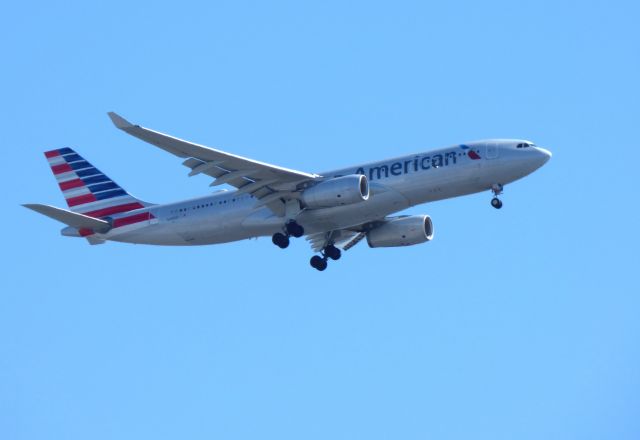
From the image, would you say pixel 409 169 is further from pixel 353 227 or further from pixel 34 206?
pixel 34 206

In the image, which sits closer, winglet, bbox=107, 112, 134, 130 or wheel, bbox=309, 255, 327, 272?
winglet, bbox=107, 112, 134, 130

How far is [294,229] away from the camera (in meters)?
56.2

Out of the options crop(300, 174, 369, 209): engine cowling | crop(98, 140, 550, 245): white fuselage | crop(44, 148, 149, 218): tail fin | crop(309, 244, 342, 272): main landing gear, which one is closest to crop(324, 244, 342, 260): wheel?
crop(309, 244, 342, 272): main landing gear

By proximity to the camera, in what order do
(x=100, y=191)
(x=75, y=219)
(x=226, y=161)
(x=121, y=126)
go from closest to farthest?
(x=121, y=126), (x=226, y=161), (x=75, y=219), (x=100, y=191)

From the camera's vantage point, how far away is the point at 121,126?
5066 centimetres

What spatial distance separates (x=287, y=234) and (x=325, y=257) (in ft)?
17.4

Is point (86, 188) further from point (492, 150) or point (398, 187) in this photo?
point (492, 150)

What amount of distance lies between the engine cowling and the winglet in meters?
8.76

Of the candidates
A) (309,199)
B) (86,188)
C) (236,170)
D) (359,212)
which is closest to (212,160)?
(236,170)

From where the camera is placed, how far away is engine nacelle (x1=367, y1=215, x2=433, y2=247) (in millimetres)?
60281

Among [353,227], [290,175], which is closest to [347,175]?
[290,175]

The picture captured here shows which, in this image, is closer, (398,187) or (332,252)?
(398,187)

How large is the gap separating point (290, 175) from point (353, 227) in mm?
6898

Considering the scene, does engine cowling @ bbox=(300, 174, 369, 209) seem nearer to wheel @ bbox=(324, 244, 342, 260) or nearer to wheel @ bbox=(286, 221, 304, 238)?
wheel @ bbox=(286, 221, 304, 238)
